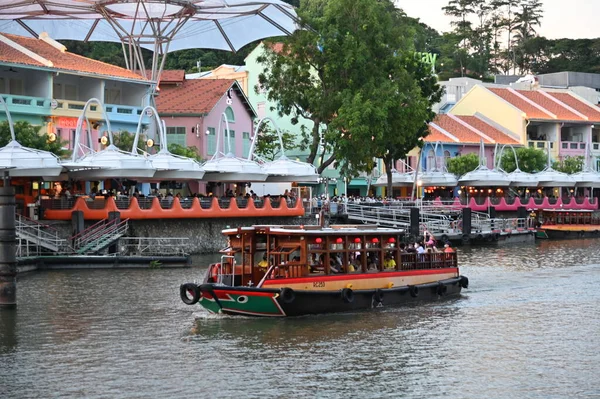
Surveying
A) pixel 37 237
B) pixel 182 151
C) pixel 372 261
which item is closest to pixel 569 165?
pixel 182 151

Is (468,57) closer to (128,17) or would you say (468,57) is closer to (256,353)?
(128,17)

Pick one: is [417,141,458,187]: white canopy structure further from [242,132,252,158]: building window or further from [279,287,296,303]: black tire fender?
[279,287,296,303]: black tire fender

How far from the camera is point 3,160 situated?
1949 inches

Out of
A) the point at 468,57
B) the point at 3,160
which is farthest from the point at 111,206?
the point at 468,57

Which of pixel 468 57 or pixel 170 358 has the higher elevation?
pixel 468 57

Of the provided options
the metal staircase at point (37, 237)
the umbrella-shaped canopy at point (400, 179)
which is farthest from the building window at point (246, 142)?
the metal staircase at point (37, 237)

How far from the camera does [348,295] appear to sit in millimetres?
34688

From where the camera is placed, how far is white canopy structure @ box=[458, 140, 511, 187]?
8769 centimetres

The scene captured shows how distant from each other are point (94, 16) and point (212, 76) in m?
28.8

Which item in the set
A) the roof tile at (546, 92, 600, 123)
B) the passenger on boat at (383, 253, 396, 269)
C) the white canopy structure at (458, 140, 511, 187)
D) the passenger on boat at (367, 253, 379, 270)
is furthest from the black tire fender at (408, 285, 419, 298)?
the roof tile at (546, 92, 600, 123)

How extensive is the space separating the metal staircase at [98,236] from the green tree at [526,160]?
5008 centimetres

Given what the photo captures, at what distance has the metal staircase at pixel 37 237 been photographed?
160 ft

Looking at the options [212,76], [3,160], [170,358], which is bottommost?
[170,358]

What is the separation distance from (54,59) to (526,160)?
45.7 metres
